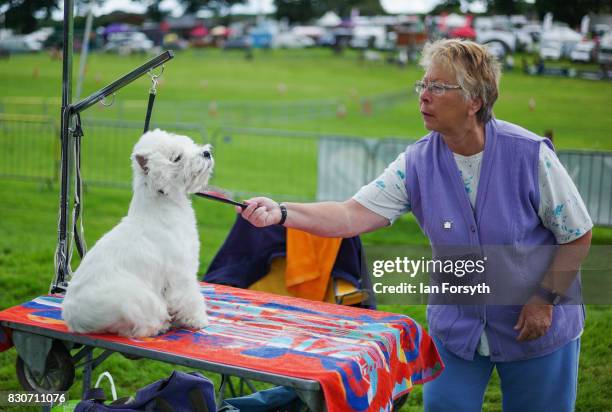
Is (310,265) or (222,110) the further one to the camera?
(222,110)

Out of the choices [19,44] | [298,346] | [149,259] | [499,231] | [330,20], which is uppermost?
[330,20]

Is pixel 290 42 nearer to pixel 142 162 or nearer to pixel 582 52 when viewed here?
pixel 582 52

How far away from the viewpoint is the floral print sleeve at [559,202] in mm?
2914

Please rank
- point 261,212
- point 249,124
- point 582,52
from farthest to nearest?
point 582,52, point 249,124, point 261,212

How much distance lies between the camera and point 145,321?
2883mm

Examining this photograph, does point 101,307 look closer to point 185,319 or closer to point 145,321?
point 145,321

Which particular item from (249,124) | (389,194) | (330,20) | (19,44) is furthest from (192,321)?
(330,20)

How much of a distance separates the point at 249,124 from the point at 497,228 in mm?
17631

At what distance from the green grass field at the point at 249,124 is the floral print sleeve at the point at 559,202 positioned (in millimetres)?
2080

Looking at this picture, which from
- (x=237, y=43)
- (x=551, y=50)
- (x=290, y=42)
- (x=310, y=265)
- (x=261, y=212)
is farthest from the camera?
(x=290, y=42)

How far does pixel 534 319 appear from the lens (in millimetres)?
2949

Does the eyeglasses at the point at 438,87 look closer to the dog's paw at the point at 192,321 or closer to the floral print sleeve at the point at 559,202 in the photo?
the floral print sleeve at the point at 559,202

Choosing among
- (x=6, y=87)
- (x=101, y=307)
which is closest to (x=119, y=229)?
(x=101, y=307)

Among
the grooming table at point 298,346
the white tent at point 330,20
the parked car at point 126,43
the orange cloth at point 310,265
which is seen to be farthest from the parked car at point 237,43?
the grooming table at point 298,346
